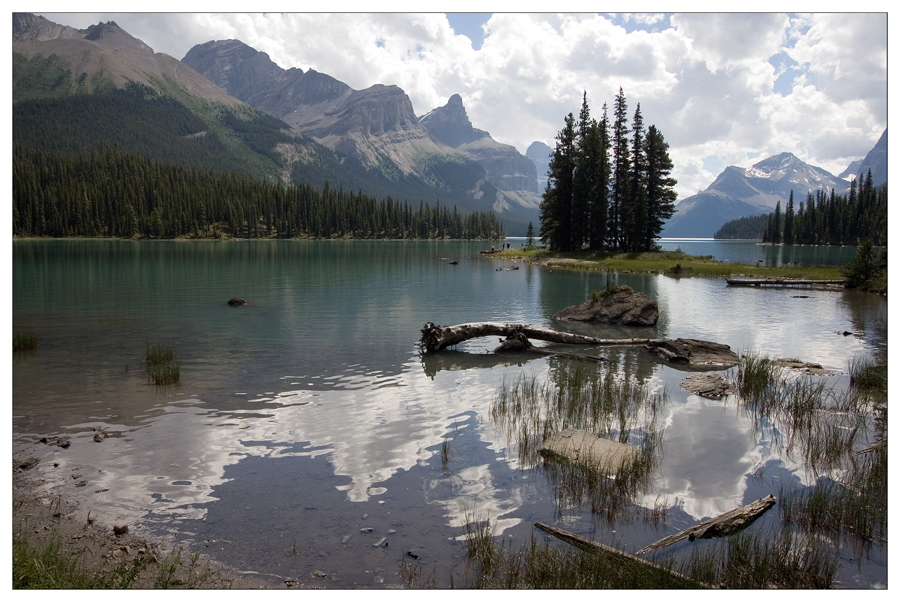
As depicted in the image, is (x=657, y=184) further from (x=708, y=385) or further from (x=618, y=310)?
(x=708, y=385)

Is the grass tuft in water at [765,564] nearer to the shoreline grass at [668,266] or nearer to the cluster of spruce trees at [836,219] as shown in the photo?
the shoreline grass at [668,266]

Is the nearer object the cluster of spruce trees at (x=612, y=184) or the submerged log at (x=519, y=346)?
the submerged log at (x=519, y=346)

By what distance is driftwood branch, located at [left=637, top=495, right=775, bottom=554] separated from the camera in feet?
23.2

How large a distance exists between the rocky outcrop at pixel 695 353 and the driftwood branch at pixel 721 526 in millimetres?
11117

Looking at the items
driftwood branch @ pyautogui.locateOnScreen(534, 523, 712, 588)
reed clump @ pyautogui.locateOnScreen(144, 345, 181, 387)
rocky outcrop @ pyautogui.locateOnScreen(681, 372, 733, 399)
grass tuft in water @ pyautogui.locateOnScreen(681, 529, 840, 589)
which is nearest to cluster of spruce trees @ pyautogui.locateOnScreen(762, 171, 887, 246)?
rocky outcrop @ pyautogui.locateOnScreen(681, 372, 733, 399)

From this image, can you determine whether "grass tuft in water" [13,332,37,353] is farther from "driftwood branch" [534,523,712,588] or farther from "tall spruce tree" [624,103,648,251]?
"tall spruce tree" [624,103,648,251]

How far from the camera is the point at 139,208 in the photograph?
178 metres

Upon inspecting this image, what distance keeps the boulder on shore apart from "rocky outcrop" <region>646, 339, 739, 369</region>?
690cm

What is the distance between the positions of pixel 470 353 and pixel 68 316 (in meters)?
22.7

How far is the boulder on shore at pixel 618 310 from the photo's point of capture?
2708cm

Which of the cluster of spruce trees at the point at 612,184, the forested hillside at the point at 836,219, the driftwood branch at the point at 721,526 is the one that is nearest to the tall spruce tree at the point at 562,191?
the cluster of spruce trees at the point at 612,184

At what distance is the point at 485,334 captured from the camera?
2095 centimetres

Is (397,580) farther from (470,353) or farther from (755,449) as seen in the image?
(470,353)

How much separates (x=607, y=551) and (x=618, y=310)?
2235 cm
